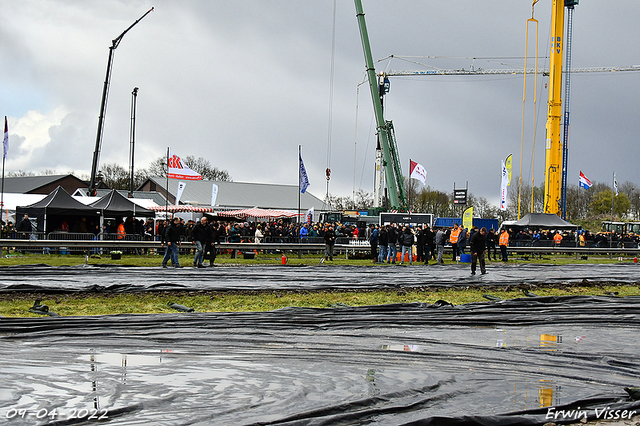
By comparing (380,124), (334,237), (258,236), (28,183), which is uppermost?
(380,124)

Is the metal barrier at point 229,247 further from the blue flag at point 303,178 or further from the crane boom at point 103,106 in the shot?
the crane boom at point 103,106

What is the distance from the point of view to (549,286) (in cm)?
1823

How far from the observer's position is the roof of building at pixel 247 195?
263ft

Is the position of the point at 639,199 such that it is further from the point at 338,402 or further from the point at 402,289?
the point at 338,402

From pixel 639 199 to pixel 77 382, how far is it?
118 metres

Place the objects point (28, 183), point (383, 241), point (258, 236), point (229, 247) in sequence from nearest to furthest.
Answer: point (383, 241) < point (229, 247) < point (258, 236) < point (28, 183)

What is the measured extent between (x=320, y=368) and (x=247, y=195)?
3066 inches

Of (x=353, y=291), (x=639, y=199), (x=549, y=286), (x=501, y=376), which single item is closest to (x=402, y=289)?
(x=353, y=291)

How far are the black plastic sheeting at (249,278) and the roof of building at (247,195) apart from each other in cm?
5710

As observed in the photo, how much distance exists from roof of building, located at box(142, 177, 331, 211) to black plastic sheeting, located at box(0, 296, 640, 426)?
6813cm

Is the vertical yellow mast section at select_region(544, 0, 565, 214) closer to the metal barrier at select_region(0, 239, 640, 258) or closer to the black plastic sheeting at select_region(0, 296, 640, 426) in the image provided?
the metal barrier at select_region(0, 239, 640, 258)

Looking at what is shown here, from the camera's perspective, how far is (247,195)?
8425cm

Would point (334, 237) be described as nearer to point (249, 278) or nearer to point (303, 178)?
point (303, 178)

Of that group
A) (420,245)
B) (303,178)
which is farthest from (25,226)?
(420,245)
